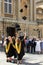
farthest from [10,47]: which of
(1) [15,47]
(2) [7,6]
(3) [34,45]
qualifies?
(2) [7,6]

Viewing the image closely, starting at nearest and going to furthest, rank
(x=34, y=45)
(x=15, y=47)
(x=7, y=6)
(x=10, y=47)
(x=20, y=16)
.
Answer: (x=15, y=47)
(x=10, y=47)
(x=34, y=45)
(x=7, y=6)
(x=20, y=16)

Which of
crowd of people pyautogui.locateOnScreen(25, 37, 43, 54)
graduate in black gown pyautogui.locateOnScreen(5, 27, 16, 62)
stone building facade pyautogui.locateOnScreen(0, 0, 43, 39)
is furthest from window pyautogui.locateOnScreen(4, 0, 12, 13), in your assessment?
graduate in black gown pyautogui.locateOnScreen(5, 27, 16, 62)

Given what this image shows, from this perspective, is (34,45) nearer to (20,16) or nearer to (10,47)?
(10,47)

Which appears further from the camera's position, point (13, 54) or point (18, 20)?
point (18, 20)

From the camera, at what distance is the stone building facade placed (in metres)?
37.1

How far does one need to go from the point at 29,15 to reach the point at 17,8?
348 centimetres

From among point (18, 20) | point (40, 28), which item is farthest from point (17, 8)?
Answer: point (40, 28)

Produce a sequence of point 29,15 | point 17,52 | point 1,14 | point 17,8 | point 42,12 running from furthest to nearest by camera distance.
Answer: point 42,12 → point 29,15 → point 17,8 → point 1,14 → point 17,52

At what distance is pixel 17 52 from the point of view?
14055mm

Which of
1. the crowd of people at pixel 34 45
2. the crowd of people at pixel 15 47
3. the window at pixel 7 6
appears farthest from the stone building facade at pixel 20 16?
the crowd of people at pixel 15 47

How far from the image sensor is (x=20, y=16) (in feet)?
132

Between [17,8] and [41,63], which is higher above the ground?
[17,8]

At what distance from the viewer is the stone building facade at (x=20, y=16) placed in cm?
3713

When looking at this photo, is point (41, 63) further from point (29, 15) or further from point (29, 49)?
point (29, 15)
